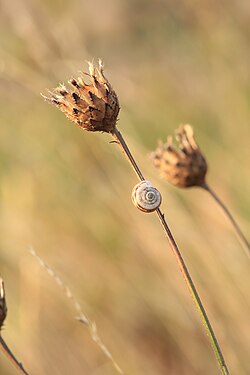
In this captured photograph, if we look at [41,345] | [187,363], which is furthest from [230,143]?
[41,345]

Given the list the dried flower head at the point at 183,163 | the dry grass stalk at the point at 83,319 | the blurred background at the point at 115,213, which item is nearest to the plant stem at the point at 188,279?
the dry grass stalk at the point at 83,319

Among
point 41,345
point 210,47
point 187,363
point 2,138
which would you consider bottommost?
point 187,363

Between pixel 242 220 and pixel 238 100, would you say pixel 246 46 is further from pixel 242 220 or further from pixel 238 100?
pixel 242 220

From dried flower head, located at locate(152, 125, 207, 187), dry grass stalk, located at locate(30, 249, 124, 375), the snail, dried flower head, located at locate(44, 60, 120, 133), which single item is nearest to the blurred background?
dried flower head, located at locate(152, 125, 207, 187)

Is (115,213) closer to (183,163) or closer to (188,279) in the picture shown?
(183,163)

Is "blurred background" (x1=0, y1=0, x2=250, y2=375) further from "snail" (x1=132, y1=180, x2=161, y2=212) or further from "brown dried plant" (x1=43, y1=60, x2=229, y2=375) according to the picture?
"snail" (x1=132, y1=180, x2=161, y2=212)

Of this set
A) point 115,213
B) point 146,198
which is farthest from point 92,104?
point 115,213
